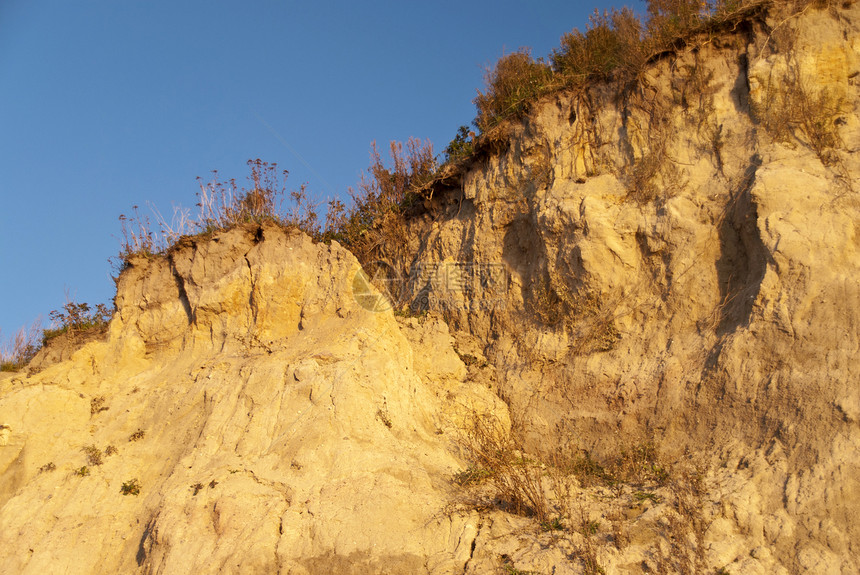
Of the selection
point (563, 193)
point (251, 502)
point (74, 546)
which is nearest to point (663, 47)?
point (563, 193)

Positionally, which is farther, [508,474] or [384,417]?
[384,417]

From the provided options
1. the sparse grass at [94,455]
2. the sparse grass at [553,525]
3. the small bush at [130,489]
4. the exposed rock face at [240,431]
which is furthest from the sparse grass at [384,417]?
the sparse grass at [94,455]

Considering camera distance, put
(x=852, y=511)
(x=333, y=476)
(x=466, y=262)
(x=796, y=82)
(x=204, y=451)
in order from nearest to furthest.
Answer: (x=852, y=511) < (x=333, y=476) < (x=204, y=451) < (x=796, y=82) < (x=466, y=262)

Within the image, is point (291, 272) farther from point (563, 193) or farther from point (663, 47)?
point (663, 47)

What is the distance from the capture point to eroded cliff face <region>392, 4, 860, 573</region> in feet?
21.9

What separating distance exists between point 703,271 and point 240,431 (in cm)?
642

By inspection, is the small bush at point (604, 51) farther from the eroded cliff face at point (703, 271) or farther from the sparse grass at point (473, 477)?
the sparse grass at point (473, 477)

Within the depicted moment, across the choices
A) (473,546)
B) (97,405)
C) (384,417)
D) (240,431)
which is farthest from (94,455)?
(473,546)

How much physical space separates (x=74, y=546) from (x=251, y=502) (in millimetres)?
2356

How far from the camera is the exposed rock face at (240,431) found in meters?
6.91

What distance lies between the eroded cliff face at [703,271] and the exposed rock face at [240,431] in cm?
146

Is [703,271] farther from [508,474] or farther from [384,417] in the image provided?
[384,417]

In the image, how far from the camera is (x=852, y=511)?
5871 millimetres

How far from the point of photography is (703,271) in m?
8.59
